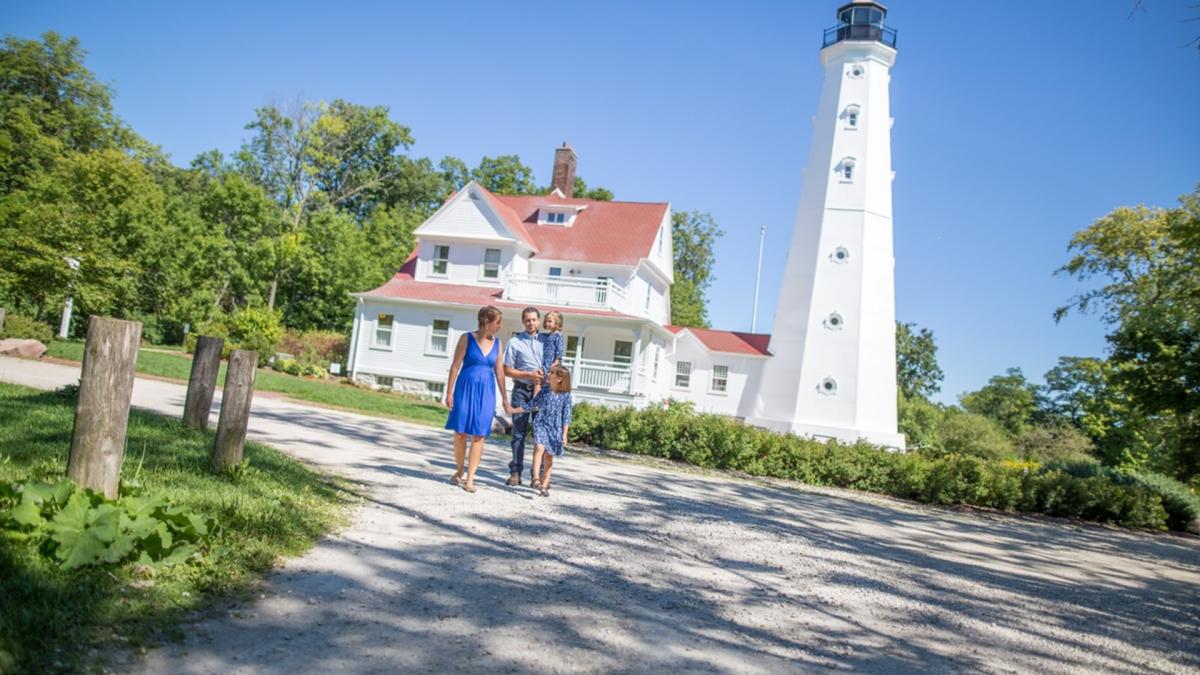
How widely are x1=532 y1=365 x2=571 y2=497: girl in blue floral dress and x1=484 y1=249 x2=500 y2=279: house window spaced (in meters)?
22.2

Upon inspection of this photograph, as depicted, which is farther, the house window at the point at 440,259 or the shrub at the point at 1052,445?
the shrub at the point at 1052,445

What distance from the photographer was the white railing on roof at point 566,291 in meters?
27.9

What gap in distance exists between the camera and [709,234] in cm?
5509

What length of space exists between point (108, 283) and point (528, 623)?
22.4 meters

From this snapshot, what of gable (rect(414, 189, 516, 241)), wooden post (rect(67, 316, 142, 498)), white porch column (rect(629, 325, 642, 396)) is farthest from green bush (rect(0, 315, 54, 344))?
wooden post (rect(67, 316, 142, 498))

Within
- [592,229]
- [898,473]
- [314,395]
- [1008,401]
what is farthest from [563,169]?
[1008,401]

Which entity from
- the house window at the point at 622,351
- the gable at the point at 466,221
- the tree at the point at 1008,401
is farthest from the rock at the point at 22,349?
the tree at the point at 1008,401

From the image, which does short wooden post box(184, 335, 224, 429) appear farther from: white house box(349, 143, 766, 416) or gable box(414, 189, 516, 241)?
gable box(414, 189, 516, 241)

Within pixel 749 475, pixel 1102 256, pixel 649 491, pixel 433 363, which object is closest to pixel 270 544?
pixel 649 491

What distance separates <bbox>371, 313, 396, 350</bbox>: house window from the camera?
1163 inches

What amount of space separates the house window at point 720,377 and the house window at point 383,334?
12.9 metres

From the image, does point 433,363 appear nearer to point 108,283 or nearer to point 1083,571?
point 108,283

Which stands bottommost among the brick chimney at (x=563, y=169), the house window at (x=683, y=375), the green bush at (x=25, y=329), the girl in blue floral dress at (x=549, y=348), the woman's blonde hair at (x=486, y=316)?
the green bush at (x=25, y=329)

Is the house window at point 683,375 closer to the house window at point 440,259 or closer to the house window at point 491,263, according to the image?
the house window at point 491,263
